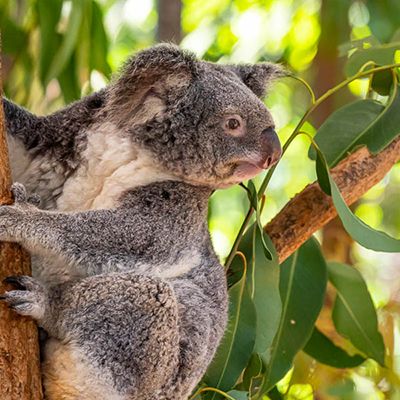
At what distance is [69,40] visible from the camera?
3.99 meters

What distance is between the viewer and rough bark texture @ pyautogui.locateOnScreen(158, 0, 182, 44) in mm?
5230

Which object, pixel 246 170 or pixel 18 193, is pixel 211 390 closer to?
pixel 246 170

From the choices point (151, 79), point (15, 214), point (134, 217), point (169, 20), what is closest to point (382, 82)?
point (151, 79)

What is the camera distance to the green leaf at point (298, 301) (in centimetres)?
353

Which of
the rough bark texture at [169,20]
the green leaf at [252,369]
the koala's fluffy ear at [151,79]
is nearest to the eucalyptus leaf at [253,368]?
the green leaf at [252,369]

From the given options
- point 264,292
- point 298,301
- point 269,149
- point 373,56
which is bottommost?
point 298,301

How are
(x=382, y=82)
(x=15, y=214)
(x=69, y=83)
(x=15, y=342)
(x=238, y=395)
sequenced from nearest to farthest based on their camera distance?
(x=15, y=342), (x=15, y=214), (x=238, y=395), (x=382, y=82), (x=69, y=83)

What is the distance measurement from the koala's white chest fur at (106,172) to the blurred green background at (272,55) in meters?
0.36

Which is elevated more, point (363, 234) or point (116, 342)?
point (363, 234)

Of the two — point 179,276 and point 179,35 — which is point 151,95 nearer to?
point 179,276

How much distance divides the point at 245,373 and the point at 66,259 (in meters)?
0.96

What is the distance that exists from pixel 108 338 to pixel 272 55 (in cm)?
240

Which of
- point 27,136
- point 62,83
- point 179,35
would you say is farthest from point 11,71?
point 27,136

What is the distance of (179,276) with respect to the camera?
2805 mm
